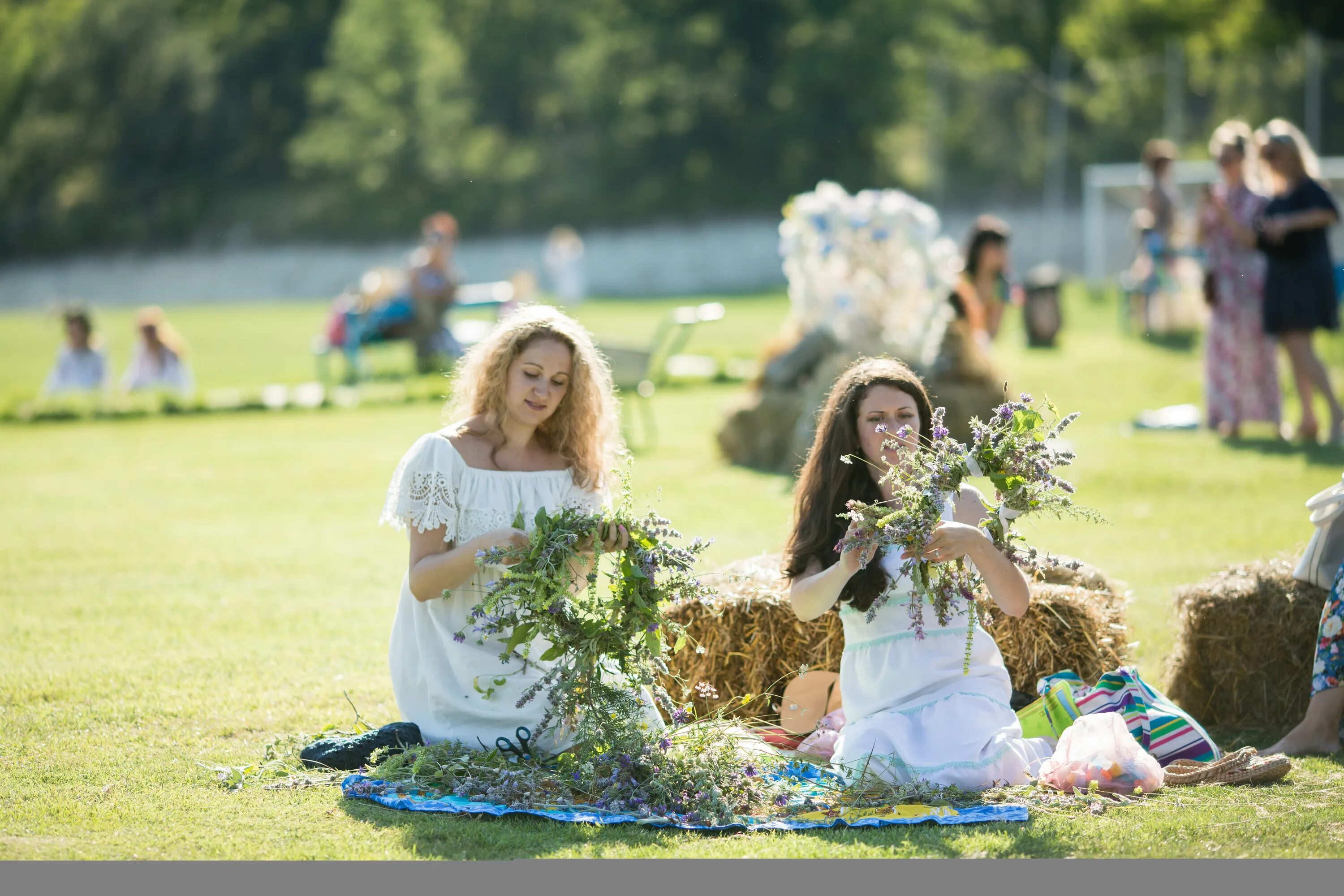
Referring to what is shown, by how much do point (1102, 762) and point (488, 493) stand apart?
2.13 meters

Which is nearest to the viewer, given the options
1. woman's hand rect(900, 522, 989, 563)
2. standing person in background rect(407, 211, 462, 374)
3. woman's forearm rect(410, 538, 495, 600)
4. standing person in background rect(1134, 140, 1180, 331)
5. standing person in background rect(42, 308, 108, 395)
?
woman's hand rect(900, 522, 989, 563)

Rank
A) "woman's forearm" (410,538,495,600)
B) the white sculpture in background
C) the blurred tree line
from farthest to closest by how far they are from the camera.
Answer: the blurred tree line
the white sculpture in background
"woman's forearm" (410,538,495,600)

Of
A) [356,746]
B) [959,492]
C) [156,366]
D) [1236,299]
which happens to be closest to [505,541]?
[356,746]

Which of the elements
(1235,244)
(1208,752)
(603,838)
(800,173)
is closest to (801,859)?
(603,838)

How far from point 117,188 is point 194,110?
13.6ft

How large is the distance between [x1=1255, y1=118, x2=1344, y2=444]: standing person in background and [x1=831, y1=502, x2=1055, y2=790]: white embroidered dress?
731 centimetres

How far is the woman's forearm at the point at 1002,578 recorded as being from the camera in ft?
14.3

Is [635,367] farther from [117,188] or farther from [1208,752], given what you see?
[117,188]

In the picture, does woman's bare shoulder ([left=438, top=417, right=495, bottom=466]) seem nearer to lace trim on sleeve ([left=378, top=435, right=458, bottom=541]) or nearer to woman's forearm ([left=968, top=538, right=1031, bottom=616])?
lace trim on sleeve ([left=378, top=435, right=458, bottom=541])

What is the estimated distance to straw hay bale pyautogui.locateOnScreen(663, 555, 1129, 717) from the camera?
5.34 m

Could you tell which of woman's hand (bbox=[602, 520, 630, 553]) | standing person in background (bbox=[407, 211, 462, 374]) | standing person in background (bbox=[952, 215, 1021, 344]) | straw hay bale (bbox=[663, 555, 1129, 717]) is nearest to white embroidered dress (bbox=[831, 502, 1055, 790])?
straw hay bale (bbox=[663, 555, 1129, 717])

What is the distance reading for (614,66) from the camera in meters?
50.0

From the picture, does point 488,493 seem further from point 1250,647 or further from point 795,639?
point 1250,647

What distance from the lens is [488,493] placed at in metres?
4.88
